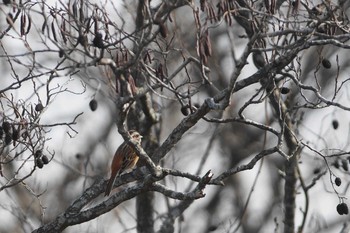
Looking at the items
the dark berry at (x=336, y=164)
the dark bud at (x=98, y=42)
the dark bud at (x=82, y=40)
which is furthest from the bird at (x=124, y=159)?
the dark bud at (x=82, y=40)

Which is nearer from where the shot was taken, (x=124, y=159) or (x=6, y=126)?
(x=6, y=126)

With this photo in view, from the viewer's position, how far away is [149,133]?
47.8 ft

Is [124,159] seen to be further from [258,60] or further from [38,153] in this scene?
[38,153]

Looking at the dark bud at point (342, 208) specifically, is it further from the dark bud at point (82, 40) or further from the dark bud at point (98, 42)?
the dark bud at point (82, 40)

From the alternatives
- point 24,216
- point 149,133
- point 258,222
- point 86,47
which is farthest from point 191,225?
point 86,47

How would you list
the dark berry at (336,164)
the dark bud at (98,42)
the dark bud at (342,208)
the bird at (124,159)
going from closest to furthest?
the dark bud at (98,42) < the dark bud at (342,208) < the bird at (124,159) < the dark berry at (336,164)

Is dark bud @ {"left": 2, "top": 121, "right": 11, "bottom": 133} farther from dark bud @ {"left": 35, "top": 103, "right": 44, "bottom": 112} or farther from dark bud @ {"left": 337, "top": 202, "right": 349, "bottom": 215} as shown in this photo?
dark bud @ {"left": 337, "top": 202, "right": 349, "bottom": 215}

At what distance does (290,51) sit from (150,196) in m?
5.51

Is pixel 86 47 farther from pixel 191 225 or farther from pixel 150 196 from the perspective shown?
pixel 191 225

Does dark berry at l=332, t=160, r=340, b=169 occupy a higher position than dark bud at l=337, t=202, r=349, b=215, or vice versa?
dark berry at l=332, t=160, r=340, b=169

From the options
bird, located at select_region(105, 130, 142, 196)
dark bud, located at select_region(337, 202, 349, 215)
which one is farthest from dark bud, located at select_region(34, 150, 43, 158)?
dark bud, located at select_region(337, 202, 349, 215)

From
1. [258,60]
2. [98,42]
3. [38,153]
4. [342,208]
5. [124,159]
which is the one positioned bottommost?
[342,208]

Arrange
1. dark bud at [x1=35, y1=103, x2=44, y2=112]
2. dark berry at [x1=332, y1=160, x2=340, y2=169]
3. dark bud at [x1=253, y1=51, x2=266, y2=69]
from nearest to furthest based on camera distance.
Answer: dark bud at [x1=35, y1=103, x2=44, y2=112] < dark berry at [x1=332, y1=160, x2=340, y2=169] < dark bud at [x1=253, y1=51, x2=266, y2=69]

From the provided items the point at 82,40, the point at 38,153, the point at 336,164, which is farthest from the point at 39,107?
the point at 336,164
